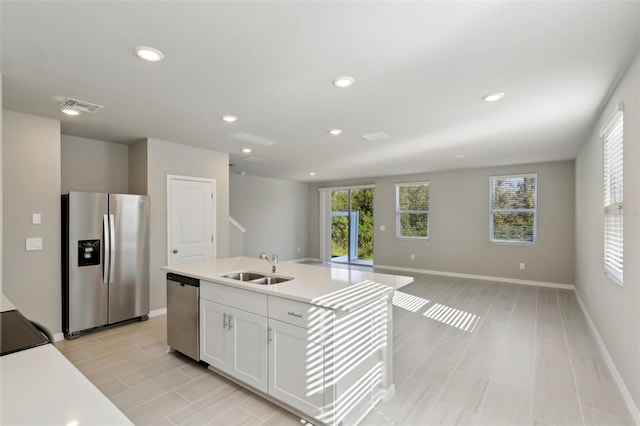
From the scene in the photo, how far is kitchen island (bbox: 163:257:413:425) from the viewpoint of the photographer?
191 cm

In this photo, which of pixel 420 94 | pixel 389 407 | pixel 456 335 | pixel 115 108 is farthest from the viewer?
pixel 456 335

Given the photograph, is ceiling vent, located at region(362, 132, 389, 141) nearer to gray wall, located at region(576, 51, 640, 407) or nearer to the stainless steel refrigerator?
gray wall, located at region(576, 51, 640, 407)

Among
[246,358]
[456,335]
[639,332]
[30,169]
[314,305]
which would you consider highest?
[30,169]

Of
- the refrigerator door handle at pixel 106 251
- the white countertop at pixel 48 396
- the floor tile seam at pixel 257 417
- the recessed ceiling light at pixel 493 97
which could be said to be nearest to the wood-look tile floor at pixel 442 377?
the floor tile seam at pixel 257 417

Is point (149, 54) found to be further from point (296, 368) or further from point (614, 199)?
point (614, 199)

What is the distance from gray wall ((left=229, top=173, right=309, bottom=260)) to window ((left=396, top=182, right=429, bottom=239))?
2915mm

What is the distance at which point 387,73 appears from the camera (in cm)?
228

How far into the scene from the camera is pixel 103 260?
146 inches

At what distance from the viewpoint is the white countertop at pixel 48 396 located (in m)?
0.78

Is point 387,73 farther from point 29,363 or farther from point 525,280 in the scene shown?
point 525,280

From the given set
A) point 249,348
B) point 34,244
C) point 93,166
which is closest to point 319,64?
point 249,348

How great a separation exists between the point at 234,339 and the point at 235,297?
0.33 m

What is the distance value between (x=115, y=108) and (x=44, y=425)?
10.0ft

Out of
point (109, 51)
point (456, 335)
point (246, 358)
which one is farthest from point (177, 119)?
point (456, 335)
